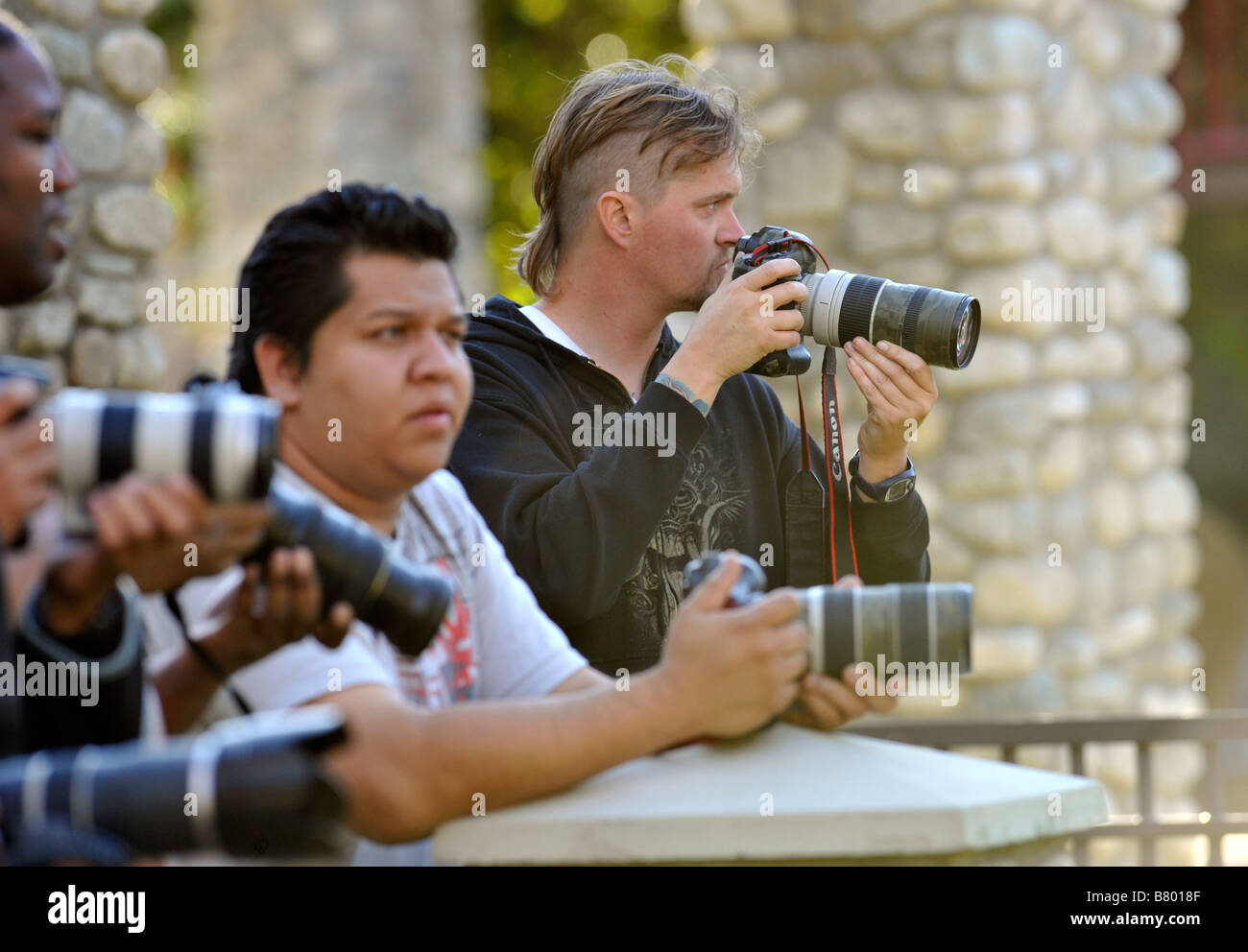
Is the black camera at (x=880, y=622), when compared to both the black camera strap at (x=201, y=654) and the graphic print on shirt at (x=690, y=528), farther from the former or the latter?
the graphic print on shirt at (x=690, y=528)

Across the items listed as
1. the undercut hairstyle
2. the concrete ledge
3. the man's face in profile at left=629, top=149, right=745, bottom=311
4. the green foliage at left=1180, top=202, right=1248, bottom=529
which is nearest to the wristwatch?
the man's face in profile at left=629, top=149, right=745, bottom=311

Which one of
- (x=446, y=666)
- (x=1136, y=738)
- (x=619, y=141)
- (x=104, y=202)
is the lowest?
(x=1136, y=738)

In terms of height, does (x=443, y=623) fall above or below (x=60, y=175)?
below

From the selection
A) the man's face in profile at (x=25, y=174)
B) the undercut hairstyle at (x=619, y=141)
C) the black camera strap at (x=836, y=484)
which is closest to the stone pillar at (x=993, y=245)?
the undercut hairstyle at (x=619, y=141)

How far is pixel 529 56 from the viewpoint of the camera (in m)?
10.1

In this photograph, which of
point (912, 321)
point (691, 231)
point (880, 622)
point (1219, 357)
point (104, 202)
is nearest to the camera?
point (880, 622)

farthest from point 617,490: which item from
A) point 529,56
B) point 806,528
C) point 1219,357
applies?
point 529,56

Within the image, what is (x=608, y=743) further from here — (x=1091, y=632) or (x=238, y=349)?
(x=1091, y=632)

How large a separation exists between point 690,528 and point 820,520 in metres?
0.22

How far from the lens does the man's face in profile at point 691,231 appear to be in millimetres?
2576

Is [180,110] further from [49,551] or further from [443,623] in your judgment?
[49,551]

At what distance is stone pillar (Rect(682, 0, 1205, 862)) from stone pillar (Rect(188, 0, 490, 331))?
15.1 feet

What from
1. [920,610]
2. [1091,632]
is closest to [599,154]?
[920,610]
